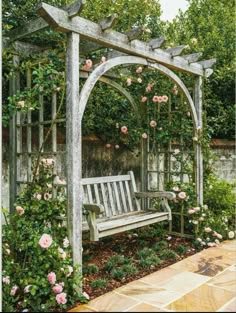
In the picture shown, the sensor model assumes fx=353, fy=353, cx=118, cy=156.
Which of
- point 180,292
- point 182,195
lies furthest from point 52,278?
point 182,195

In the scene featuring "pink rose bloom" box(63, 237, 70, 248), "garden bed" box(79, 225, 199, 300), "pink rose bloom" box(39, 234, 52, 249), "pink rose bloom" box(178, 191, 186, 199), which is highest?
"pink rose bloom" box(178, 191, 186, 199)

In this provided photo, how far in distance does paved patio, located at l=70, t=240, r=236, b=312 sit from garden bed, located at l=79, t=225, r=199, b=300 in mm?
139

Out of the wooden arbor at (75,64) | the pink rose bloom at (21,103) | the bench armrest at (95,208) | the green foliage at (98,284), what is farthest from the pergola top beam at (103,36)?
the green foliage at (98,284)

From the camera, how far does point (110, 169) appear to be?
17.0 feet

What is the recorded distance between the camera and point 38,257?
277 centimetres

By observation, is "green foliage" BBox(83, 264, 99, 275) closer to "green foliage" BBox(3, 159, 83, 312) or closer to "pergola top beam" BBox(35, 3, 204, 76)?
"green foliage" BBox(3, 159, 83, 312)

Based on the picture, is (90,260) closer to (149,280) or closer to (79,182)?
(149,280)

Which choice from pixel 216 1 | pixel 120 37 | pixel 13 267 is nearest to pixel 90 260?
pixel 13 267

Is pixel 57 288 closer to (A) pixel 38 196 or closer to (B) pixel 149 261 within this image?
(A) pixel 38 196

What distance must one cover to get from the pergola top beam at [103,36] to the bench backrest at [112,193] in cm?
157

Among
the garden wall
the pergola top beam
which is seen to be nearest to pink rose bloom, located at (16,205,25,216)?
the garden wall

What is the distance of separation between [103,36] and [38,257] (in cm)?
202

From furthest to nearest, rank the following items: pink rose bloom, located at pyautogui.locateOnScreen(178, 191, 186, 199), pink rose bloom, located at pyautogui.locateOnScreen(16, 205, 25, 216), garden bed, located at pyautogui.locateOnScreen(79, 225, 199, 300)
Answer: pink rose bloom, located at pyautogui.locateOnScreen(178, 191, 186, 199), garden bed, located at pyautogui.locateOnScreen(79, 225, 199, 300), pink rose bloom, located at pyautogui.locateOnScreen(16, 205, 25, 216)

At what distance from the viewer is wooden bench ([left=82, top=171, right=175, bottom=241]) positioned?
3.94 meters
